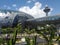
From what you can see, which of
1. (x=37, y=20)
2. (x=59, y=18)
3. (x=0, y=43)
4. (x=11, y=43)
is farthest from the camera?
(x=37, y=20)

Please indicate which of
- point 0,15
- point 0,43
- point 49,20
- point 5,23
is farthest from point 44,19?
Answer: point 0,43

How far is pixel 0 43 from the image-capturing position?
17.4 ft

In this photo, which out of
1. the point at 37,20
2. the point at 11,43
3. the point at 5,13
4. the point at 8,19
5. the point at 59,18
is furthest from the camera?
the point at 5,13

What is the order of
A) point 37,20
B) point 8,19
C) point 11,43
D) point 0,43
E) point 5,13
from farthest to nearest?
1. point 5,13
2. point 8,19
3. point 37,20
4. point 0,43
5. point 11,43

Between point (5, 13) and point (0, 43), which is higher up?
point (5, 13)

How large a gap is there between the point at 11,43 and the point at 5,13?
4597cm

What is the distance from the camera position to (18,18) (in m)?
46.3

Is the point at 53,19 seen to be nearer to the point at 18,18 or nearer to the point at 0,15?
the point at 18,18

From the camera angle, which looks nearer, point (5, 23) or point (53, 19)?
point (53, 19)

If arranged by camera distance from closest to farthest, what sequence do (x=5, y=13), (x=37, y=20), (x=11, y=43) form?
(x=11, y=43), (x=37, y=20), (x=5, y=13)

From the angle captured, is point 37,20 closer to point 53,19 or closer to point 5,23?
point 53,19

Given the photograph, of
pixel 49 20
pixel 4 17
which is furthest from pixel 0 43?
pixel 4 17

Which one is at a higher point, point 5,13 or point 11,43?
point 5,13

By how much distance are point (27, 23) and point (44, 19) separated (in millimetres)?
5711
